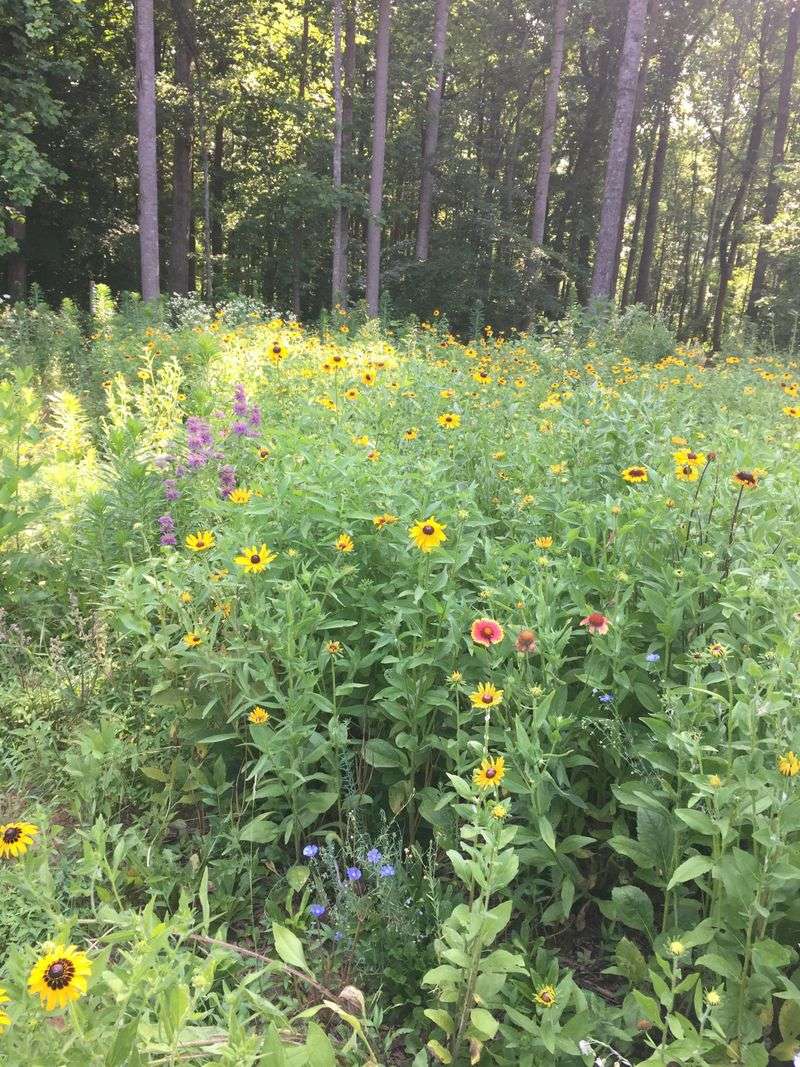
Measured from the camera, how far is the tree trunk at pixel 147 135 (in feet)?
35.8

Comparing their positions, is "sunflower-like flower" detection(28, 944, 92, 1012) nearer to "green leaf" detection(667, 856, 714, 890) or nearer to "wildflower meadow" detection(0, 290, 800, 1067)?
"wildflower meadow" detection(0, 290, 800, 1067)

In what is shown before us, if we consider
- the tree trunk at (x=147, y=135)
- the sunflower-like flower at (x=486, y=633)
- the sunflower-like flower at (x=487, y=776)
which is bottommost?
the sunflower-like flower at (x=487, y=776)

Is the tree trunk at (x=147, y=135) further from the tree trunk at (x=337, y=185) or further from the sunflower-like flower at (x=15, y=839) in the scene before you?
the sunflower-like flower at (x=15, y=839)

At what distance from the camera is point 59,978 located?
1.03 metres

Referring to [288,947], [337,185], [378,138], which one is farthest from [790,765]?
[337,185]

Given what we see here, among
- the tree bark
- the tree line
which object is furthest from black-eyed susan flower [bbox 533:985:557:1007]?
the tree bark

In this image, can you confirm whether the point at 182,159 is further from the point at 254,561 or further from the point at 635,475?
the point at 254,561

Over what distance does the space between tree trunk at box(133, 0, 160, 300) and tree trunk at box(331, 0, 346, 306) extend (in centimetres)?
410

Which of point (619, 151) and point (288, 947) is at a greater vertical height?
point (619, 151)

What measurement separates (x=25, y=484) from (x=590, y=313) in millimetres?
8758

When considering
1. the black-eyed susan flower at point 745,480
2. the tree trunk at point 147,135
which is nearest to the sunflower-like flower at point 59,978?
the black-eyed susan flower at point 745,480

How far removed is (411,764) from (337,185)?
16274 millimetres

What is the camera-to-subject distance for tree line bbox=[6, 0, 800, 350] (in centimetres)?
1599

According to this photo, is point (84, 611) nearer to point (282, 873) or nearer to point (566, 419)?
point (282, 873)
